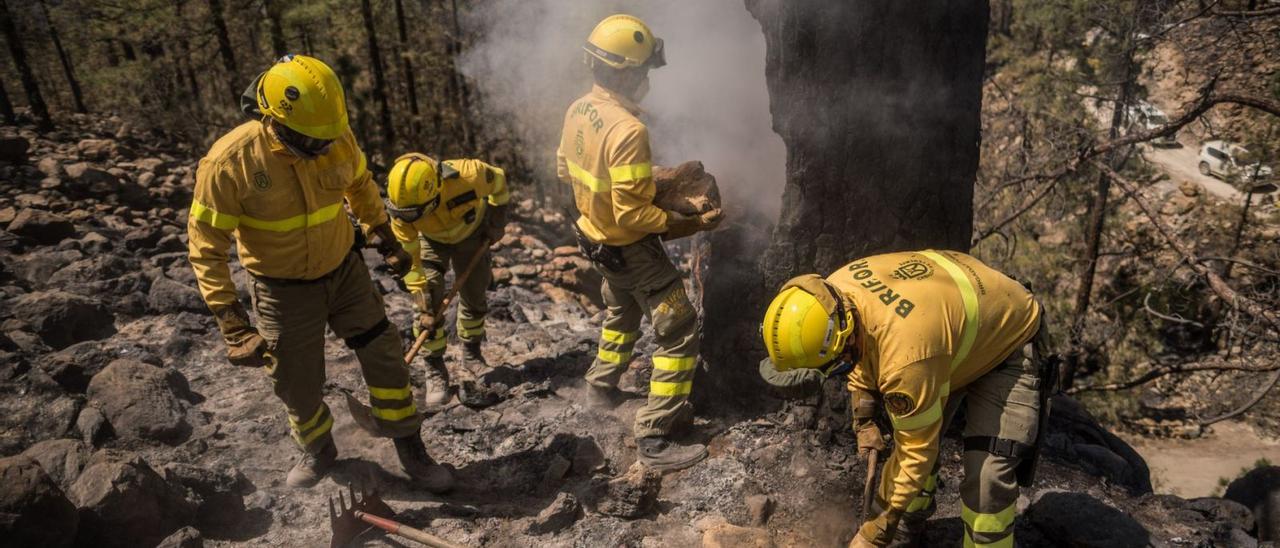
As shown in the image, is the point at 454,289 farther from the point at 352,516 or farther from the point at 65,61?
the point at 65,61

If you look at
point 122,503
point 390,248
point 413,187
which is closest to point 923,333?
point 390,248

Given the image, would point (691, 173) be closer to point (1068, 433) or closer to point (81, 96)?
point (1068, 433)

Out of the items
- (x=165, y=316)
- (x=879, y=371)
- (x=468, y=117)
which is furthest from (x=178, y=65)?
(x=879, y=371)

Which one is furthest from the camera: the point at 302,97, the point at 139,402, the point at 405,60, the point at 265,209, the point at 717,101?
the point at 405,60

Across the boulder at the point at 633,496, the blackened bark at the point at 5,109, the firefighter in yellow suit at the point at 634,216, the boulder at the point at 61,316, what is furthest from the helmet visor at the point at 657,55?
the blackened bark at the point at 5,109

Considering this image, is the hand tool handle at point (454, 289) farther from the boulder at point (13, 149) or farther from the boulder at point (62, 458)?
the boulder at point (13, 149)

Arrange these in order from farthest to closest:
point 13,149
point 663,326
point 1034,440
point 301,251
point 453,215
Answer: point 13,149 → point 453,215 → point 663,326 → point 301,251 → point 1034,440

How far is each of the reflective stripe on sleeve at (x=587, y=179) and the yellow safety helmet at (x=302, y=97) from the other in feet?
4.20

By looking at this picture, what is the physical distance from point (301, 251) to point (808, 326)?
95.5 inches

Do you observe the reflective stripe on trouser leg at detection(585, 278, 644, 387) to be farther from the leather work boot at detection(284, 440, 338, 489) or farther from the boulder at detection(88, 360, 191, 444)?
the boulder at detection(88, 360, 191, 444)

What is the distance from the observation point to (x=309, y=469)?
399cm

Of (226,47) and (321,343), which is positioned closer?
(321,343)

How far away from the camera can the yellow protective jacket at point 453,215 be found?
4883mm

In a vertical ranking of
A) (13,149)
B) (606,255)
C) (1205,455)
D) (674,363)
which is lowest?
(1205,455)
